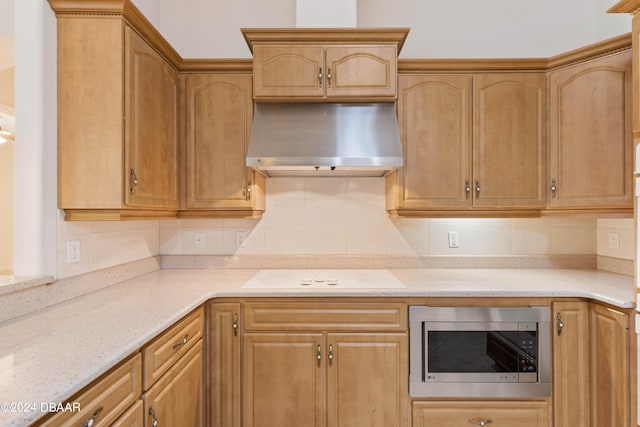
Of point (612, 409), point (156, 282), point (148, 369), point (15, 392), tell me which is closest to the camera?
point (15, 392)

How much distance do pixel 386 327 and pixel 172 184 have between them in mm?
1471

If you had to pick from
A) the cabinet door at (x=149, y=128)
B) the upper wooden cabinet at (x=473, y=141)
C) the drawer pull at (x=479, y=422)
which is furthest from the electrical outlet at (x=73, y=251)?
the drawer pull at (x=479, y=422)

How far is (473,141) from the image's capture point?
2299mm

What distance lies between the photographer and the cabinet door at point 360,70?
2203 mm

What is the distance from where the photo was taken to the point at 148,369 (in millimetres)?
1344

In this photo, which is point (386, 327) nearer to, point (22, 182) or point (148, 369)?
point (148, 369)

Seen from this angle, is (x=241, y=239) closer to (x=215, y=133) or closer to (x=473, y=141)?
(x=215, y=133)

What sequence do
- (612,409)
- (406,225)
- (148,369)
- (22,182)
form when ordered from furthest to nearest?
(406,225) → (612,409) → (22,182) → (148,369)

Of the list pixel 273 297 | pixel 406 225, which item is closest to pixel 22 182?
pixel 273 297

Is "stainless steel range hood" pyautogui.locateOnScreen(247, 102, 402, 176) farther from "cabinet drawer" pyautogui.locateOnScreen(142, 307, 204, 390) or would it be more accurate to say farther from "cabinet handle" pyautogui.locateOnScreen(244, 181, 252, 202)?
"cabinet drawer" pyautogui.locateOnScreen(142, 307, 204, 390)

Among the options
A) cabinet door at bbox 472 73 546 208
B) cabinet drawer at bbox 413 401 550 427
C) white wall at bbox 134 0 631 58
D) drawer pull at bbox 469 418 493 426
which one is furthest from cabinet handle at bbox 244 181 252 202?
drawer pull at bbox 469 418 493 426

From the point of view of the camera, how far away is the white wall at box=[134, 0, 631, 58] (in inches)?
105

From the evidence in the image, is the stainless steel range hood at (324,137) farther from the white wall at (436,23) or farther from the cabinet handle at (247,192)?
the white wall at (436,23)

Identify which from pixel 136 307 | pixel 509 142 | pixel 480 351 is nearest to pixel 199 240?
pixel 136 307
